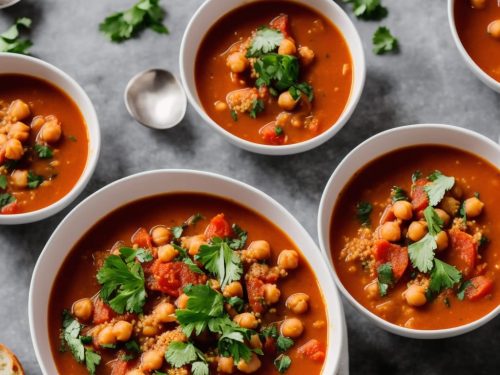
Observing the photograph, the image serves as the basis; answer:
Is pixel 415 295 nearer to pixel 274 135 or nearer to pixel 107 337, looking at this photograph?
pixel 274 135

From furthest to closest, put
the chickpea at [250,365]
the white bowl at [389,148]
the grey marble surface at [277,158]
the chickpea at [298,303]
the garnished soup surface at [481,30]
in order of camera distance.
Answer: the garnished soup surface at [481,30] < the grey marble surface at [277,158] < the white bowl at [389,148] < the chickpea at [298,303] < the chickpea at [250,365]

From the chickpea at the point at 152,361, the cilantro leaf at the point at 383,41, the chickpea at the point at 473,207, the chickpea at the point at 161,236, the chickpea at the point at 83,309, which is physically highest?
the cilantro leaf at the point at 383,41

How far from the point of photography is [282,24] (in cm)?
568

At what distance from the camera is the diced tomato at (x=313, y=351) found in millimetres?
5086

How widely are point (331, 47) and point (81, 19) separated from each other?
1.74m

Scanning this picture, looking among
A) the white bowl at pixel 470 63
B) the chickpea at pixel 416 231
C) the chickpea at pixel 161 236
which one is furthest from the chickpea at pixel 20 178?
the white bowl at pixel 470 63

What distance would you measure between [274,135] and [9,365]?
7.27ft

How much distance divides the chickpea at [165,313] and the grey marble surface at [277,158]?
1.03 m

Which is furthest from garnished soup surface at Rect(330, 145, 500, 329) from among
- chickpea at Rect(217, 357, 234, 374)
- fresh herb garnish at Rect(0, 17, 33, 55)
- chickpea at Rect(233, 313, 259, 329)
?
fresh herb garnish at Rect(0, 17, 33, 55)

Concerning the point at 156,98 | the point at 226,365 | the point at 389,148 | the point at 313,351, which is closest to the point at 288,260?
the point at 313,351

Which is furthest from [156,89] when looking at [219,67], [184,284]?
[184,284]

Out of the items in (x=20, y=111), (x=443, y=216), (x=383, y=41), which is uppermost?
(x=383, y=41)

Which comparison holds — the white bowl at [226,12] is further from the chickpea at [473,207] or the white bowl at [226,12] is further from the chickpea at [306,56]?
the chickpea at [473,207]

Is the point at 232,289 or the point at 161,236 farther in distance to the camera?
the point at 161,236
